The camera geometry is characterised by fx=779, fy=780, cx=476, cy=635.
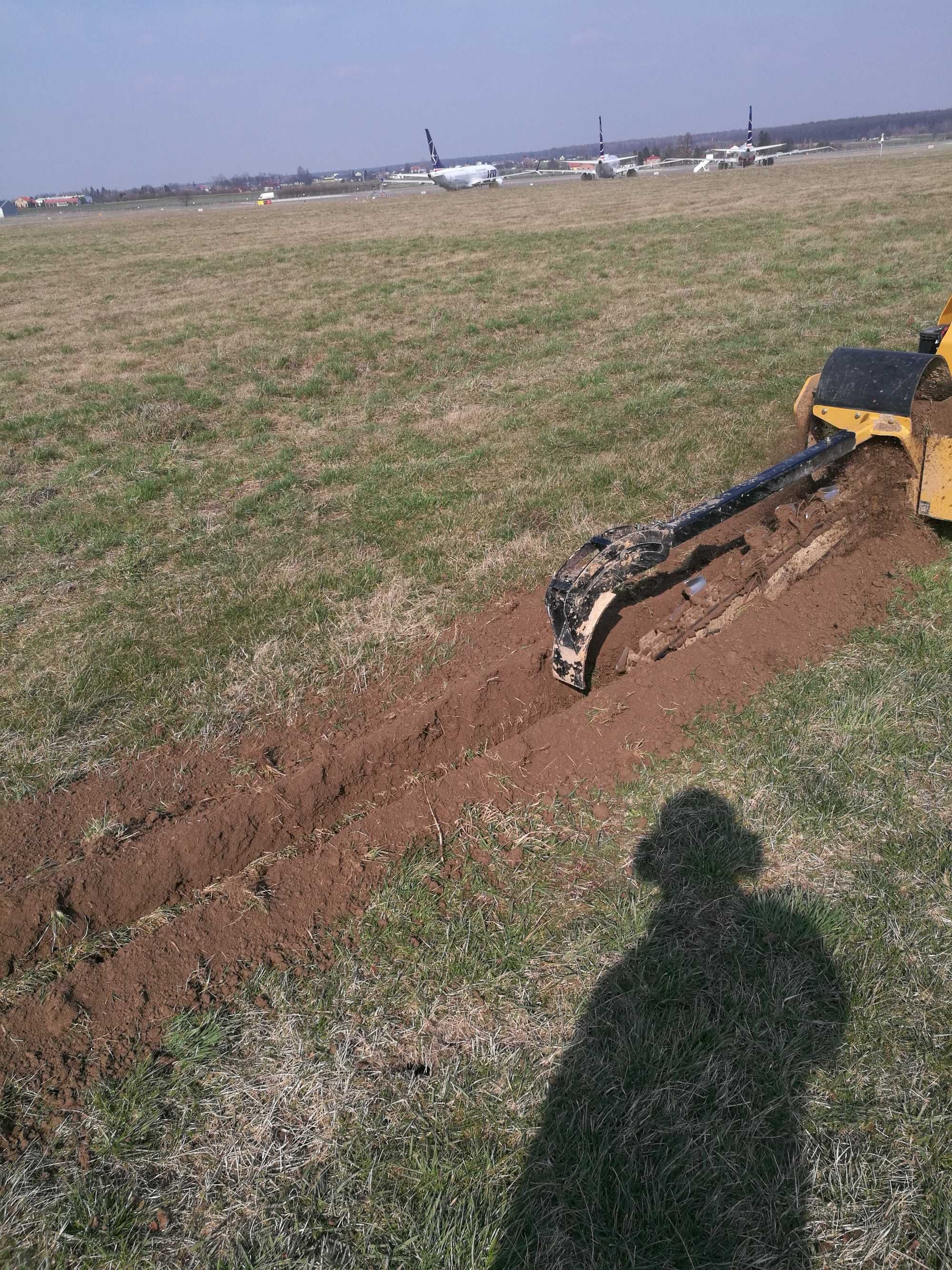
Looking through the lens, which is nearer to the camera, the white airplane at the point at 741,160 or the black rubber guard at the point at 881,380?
the black rubber guard at the point at 881,380

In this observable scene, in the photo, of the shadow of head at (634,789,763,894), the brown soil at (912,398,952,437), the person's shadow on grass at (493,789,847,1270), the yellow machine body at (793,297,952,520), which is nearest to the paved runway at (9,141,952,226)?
the yellow machine body at (793,297,952,520)

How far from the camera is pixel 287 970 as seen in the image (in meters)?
2.93

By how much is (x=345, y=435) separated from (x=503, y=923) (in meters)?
7.14

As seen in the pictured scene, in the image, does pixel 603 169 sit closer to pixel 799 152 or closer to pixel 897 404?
pixel 799 152

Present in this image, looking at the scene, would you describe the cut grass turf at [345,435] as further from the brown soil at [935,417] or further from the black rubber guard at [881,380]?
the brown soil at [935,417]

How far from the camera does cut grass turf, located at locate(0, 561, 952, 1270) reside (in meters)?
2.15

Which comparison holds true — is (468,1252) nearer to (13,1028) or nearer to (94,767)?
(13,1028)

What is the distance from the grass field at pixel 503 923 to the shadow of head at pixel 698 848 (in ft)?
0.05

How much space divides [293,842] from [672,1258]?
87.2 inches

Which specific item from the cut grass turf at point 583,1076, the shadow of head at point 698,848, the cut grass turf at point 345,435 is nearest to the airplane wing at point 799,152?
the cut grass turf at point 345,435

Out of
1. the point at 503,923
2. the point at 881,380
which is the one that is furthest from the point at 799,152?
the point at 503,923

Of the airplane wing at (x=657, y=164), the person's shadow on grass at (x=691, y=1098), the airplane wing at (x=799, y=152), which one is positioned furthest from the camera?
the airplane wing at (x=657, y=164)

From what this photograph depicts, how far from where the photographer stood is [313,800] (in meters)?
3.81

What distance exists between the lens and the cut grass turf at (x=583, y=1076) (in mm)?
2150
